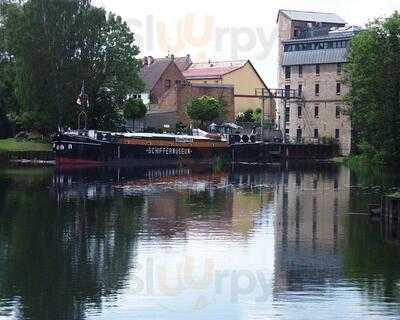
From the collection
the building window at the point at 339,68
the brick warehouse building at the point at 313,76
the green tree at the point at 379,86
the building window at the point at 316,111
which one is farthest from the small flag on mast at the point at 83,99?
the building window at the point at 316,111

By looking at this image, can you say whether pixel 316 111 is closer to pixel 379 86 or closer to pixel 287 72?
pixel 287 72

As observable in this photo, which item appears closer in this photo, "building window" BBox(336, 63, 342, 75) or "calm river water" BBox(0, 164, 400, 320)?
"calm river water" BBox(0, 164, 400, 320)

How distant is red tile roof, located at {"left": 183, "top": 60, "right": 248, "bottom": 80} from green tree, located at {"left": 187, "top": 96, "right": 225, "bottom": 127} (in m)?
28.3

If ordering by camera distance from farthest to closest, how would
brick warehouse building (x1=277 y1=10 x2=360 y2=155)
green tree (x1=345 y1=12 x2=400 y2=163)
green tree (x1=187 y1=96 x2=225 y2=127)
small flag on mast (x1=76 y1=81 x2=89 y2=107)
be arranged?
brick warehouse building (x1=277 y1=10 x2=360 y2=155) → green tree (x1=187 y1=96 x2=225 y2=127) → green tree (x1=345 y1=12 x2=400 y2=163) → small flag on mast (x1=76 y1=81 x2=89 y2=107)

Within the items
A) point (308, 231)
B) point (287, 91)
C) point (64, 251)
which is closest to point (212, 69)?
point (287, 91)

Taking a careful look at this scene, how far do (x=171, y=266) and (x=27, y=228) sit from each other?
1074cm

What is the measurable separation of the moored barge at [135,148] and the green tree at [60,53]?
4.18 metres

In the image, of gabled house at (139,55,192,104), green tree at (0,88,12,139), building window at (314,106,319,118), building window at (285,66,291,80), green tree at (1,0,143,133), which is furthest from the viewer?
gabled house at (139,55,192,104)

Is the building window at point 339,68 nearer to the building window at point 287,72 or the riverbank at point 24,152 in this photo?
the building window at point 287,72

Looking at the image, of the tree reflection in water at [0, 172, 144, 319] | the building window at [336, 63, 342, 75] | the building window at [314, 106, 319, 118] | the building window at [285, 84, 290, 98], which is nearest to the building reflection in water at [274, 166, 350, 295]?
the tree reflection in water at [0, 172, 144, 319]

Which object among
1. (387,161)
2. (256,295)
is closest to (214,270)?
(256,295)

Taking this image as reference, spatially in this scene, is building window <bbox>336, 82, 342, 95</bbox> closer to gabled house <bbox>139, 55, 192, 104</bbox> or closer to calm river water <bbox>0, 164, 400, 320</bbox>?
gabled house <bbox>139, 55, 192, 104</bbox>

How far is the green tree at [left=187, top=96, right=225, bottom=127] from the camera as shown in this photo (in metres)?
110

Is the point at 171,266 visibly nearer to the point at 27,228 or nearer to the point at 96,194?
the point at 27,228
